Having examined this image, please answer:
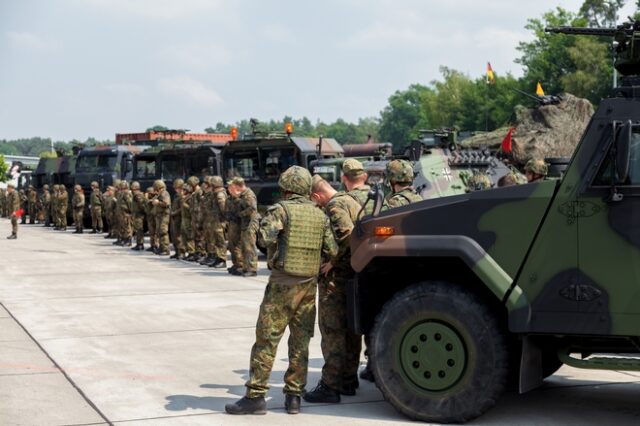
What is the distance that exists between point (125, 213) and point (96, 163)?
6.33 meters

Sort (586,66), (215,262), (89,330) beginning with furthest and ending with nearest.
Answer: (586,66) → (215,262) → (89,330)

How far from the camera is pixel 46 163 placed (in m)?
36.7

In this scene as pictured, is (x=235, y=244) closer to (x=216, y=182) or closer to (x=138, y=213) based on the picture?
(x=216, y=182)

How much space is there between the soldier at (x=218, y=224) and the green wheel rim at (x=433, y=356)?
11737 millimetres

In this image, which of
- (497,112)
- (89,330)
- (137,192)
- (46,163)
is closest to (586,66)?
(497,112)

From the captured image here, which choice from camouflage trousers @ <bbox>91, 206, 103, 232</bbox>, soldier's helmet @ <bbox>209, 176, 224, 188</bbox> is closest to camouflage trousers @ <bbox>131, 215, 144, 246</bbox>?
soldier's helmet @ <bbox>209, 176, 224, 188</bbox>

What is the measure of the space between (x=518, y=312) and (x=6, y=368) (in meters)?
4.45

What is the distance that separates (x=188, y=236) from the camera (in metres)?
19.5

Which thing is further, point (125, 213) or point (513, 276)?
point (125, 213)

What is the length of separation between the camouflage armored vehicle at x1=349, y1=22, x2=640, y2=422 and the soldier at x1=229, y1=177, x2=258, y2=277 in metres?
9.69

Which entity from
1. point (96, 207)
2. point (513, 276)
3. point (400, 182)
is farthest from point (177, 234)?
point (513, 276)

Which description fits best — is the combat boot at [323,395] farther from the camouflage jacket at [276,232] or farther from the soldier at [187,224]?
the soldier at [187,224]

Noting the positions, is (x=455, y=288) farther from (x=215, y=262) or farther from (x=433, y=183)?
(x=215, y=262)

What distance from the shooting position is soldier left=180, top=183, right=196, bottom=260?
19.5m
